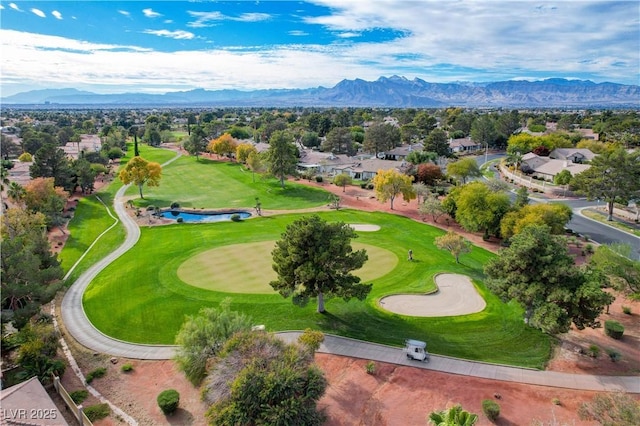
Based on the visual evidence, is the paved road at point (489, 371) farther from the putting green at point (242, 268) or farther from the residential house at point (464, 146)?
the residential house at point (464, 146)

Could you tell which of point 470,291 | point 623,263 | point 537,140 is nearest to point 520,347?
point 470,291

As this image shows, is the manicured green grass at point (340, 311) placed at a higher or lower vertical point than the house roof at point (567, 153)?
lower

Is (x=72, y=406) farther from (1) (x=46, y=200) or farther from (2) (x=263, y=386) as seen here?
(1) (x=46, y=200)

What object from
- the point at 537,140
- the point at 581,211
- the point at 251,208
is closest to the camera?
the point at 581,211

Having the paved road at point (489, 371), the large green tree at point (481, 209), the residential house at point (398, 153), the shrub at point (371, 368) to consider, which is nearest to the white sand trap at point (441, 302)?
the paved road at point (489, 371)

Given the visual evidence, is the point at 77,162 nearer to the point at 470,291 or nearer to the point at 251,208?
the point at 251,208

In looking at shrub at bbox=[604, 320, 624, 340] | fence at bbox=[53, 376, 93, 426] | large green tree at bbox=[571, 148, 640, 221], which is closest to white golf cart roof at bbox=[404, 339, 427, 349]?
shrub at bbox=[604, 320, 624, 340]

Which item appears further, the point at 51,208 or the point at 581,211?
the point at 581,211

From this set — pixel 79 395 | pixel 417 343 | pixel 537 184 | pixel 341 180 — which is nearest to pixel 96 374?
pixel 79 395
